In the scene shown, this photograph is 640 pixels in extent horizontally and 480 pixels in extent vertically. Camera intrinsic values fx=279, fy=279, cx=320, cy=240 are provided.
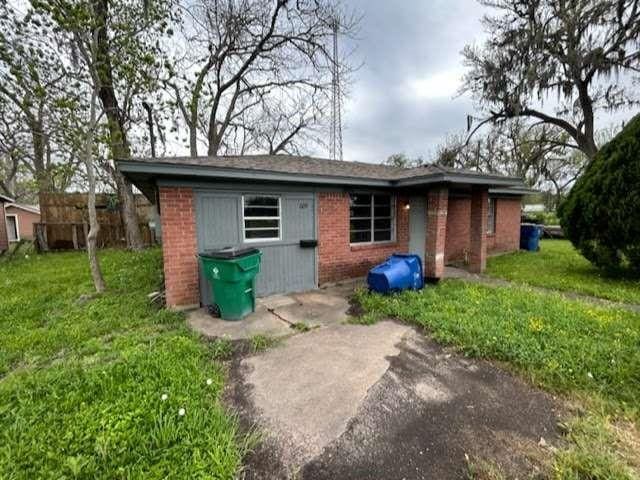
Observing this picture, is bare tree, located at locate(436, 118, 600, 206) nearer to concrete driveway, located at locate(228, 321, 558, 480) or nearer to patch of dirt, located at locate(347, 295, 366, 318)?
patch of dirt, located at locate(347, 295, 366, 318)

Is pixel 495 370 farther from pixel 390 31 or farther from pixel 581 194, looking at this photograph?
pixel 390 31

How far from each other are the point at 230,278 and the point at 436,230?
4601mm

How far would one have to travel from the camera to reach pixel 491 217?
10.5m

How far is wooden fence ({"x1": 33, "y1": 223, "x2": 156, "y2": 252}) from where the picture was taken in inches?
476

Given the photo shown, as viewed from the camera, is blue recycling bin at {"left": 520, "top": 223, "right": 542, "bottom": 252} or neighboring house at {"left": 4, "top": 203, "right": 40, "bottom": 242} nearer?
blue recycling bin at {"left": 520, "top": 223, "right": 542, "bottom": 252}

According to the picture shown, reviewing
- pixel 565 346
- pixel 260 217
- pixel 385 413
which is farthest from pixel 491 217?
pixel 385 413

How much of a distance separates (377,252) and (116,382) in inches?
233

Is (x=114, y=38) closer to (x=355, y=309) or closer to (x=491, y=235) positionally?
(x=355, y=309)

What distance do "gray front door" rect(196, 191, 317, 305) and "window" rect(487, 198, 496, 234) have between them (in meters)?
7.74

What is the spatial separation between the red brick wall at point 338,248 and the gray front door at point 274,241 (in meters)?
0.25

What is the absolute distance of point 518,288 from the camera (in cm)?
604

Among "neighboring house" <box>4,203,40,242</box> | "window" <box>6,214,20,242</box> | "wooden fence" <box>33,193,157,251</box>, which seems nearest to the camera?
"wooden fence" <box>33,193,157,251</box>

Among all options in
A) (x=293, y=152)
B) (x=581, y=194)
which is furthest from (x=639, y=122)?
(x=293, y=152)

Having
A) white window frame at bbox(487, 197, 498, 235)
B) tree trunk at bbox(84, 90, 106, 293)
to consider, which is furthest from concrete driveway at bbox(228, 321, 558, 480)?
white window frame at bbox(487, 197, 498, 235)
